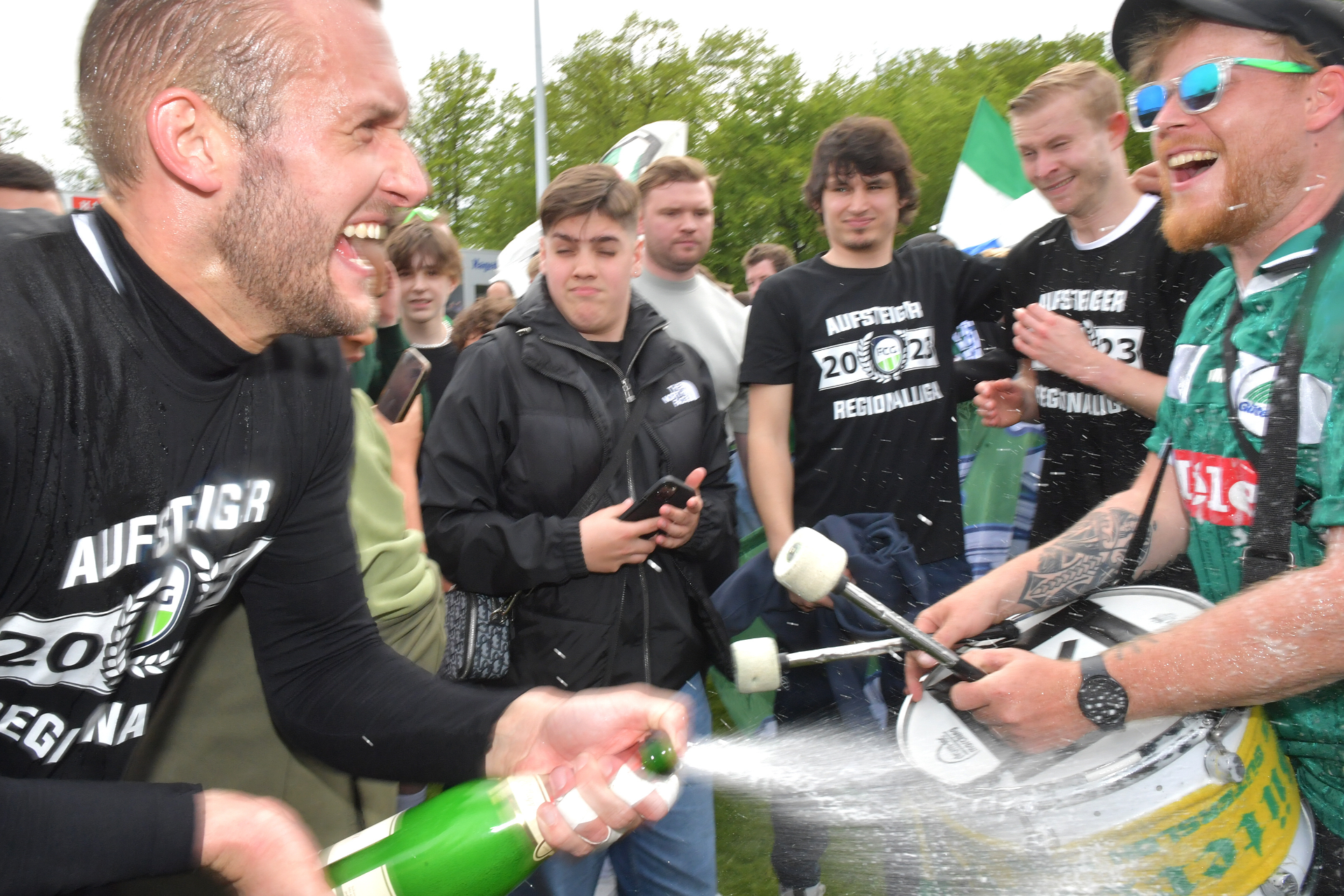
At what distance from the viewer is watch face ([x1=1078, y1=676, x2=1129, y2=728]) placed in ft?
6.40

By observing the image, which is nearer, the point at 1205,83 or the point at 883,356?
the point at 1205,83

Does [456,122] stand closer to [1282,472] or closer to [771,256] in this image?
[771,256]

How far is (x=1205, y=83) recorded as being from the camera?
7.49ft

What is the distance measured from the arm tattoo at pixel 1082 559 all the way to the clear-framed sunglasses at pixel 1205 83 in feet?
3.34

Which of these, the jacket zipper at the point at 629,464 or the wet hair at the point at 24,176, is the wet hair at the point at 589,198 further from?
the wet hair at the point at 24,176

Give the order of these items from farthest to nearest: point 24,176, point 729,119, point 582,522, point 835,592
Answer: point 729,119 < point 24,176 < point 582,522 < point 835,592

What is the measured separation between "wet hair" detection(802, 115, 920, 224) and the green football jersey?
5.68 feet

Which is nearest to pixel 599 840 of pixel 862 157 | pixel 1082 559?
pixel 1082 559

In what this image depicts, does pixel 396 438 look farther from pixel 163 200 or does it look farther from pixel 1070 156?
pixel 1070 156

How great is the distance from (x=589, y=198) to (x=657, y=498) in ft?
3.63

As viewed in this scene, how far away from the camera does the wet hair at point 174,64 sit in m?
1.66

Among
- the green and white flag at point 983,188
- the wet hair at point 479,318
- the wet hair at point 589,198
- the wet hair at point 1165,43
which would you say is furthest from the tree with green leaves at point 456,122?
the wet hair at point 1165,43

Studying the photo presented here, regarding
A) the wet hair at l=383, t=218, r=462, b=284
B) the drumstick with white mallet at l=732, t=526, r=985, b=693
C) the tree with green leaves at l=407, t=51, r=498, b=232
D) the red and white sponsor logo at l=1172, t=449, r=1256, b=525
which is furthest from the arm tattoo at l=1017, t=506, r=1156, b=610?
the tree with green leaves at l=407, t=51, r=498, b=232

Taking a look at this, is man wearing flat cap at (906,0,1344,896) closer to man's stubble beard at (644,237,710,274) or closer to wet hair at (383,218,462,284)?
man's stubble beard at (644,237,710,274)
